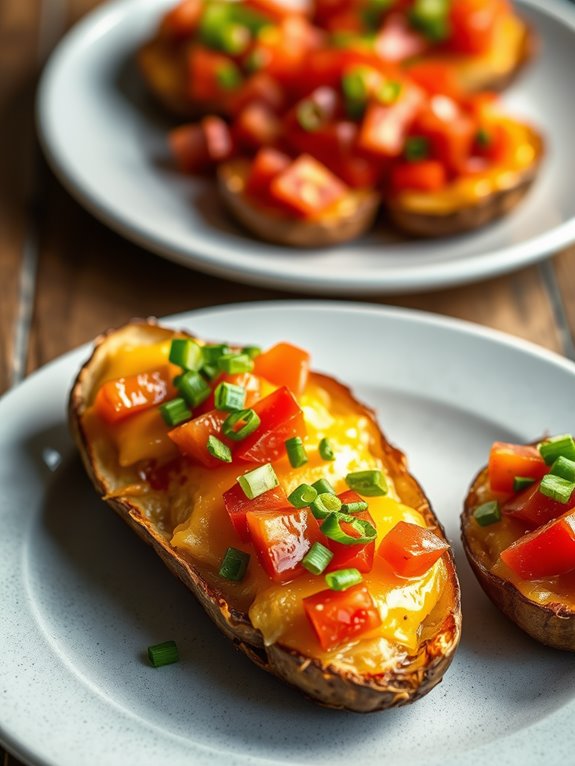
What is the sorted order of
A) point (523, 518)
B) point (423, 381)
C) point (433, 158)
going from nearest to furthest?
point (523, 518) → point (423, 381) → point (433, 158)

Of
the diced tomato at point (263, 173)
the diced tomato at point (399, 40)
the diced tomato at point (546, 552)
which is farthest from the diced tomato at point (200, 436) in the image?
the diced tomato at point (399, 40)

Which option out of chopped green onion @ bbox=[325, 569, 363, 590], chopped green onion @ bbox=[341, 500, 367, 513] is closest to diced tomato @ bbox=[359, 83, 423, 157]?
chopped green onion @ bbox=[341, 500, 367, 513]

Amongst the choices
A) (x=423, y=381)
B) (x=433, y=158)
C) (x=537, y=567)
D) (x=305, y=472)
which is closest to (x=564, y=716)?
(x=537, y=567)

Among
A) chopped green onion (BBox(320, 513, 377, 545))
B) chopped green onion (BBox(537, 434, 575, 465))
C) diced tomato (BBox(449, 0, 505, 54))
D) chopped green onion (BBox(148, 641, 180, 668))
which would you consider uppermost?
diced tomato (BBox(449, 0, 505, 54))

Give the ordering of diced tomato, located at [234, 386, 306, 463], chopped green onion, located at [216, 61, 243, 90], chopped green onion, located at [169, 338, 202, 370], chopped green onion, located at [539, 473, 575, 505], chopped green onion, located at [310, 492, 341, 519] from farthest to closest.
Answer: chopped green onion, located at [216, 61, 243, 90]
chopped green onion, located at [169, 338, 202, 370]
diced tomato, located at [234, 386, 306, 463]
chopped green onion, located at [539, 473, 575, 505]
chopped green onion, located at [310, 492, 341, 519]

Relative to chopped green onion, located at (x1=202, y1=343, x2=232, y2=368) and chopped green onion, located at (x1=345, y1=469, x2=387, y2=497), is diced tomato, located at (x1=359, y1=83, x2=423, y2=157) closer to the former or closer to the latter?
chopped green onion, located at (x1=202, y1=343, x2=232, y2=368)

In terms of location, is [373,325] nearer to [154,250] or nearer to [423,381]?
[423,381]

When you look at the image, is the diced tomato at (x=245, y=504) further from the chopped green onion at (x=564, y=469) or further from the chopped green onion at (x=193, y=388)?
the chopped green onion at (x=564, y=469)
